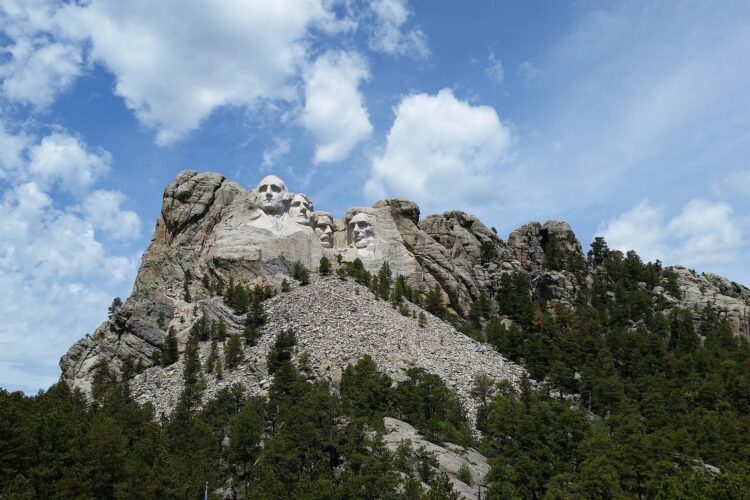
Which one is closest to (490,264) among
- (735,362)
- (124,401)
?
(735,362)

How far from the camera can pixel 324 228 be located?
10306cm

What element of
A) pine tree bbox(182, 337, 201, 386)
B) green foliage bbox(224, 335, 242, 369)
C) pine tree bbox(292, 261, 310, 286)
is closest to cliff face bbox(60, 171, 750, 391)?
pine tree bbox(292, 261, 310, 286)

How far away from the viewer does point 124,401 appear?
213 feet

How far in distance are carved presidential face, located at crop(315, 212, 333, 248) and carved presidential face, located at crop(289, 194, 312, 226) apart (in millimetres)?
5283

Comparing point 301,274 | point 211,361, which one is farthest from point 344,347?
point 301,274

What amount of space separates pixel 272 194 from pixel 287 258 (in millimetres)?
8921

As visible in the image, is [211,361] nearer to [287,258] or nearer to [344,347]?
[344,347]

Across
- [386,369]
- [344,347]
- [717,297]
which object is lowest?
[386,369]

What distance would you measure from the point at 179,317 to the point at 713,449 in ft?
184

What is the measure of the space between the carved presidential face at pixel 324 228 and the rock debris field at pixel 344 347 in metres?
12.9

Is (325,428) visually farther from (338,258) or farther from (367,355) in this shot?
(338,258)

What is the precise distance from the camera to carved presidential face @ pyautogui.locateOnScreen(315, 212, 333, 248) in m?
102

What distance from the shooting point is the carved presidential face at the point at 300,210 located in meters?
95.2

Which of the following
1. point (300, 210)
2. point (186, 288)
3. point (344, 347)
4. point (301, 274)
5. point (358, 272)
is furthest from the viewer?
point (300, 210)
